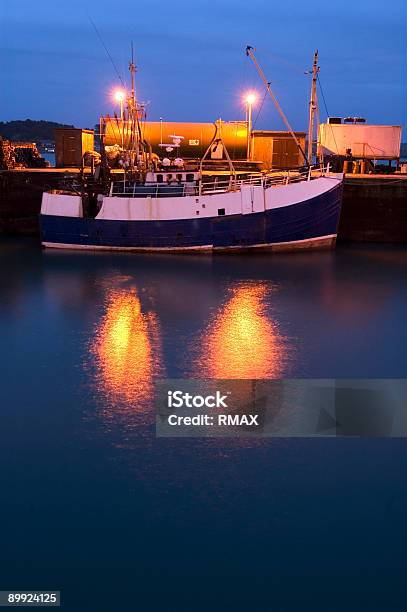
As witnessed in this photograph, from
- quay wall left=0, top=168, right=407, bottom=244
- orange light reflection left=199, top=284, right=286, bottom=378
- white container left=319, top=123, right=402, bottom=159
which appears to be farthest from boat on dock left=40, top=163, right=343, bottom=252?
white container left=319, top=123, right=402, bottom=159

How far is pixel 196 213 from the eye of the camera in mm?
29047

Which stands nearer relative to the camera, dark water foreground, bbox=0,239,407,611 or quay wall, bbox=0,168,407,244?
dark water foreground, bbox=0,239,407,611

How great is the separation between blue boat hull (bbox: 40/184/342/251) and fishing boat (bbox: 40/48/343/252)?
45mm

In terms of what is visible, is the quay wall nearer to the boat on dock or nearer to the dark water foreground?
the boat on dock

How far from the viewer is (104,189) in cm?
3122

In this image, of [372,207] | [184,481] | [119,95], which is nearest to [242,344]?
[184,481]

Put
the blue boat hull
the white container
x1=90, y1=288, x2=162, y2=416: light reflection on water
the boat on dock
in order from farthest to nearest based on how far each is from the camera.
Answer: the white container < the blue boat hull < the boat on dock < x1=90, y1=288, x2=162, y2=416: light reflection on water

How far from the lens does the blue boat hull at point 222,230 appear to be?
29.2 meters

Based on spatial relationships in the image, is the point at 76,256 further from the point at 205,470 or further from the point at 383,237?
the point at 205,470

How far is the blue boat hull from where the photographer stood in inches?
1150

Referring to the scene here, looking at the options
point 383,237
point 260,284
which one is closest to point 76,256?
point 260,284

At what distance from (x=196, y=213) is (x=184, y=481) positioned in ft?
66.1

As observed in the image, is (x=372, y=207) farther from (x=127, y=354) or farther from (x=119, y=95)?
(x=127, y=354)

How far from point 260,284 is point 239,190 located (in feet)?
21.5
